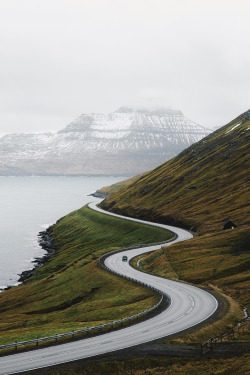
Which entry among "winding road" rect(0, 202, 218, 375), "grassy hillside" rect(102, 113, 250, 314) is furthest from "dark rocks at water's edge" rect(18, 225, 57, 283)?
"winding road" rect(0, 202, 218, 375)

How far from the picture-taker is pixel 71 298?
84438 mm

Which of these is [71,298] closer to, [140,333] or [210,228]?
[140,333]

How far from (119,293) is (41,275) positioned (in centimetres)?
5087

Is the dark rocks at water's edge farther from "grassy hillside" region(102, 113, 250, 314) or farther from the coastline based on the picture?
"grassy hillside" region(102, 113, 250, 314)

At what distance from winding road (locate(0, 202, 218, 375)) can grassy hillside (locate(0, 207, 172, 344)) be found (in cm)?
505

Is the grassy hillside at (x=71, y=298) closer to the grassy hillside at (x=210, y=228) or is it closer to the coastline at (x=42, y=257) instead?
the coastline at (x=42, y=257)

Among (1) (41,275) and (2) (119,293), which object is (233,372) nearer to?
(2) (119,293)

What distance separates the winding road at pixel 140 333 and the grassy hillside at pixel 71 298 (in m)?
5.05

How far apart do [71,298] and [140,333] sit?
124 ft

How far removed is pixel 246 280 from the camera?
7481cm

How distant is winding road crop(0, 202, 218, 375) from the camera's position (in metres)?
42.1

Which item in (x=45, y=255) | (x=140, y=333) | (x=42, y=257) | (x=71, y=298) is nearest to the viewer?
(x=140, y=333)

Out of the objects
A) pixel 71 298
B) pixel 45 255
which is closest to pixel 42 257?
pixel 45 255

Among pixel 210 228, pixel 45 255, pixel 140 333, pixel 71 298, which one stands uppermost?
pixel 45 255
